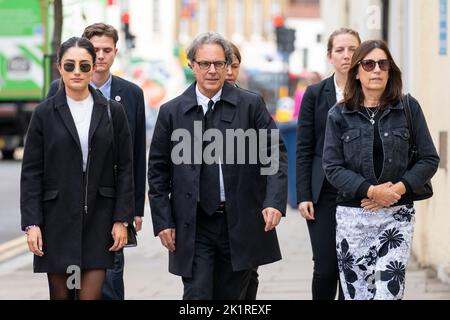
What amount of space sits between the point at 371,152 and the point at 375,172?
11 cm

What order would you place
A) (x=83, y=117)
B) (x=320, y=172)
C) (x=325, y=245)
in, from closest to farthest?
(x=83, y=117) → (x=325, y=245) → (x=320, y=172)

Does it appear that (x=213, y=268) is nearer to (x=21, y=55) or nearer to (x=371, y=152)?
(x=371, y=152)

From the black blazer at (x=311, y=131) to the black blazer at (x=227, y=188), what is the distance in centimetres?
80

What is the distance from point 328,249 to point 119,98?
5.41ft

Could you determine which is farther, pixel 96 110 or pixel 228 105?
pixel 228 105

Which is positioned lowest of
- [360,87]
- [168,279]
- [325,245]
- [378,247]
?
[168,279]

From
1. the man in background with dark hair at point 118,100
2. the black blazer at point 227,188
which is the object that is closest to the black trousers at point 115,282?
the man in background with dark hair at point 118,100

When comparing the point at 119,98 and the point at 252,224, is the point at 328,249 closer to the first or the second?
the point at 252,224

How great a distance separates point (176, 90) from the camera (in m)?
61.5

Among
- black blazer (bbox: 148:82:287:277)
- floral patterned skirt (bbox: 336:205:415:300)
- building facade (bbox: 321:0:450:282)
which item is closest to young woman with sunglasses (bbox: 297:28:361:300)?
black blazer (bbox: 148:82:287:277)

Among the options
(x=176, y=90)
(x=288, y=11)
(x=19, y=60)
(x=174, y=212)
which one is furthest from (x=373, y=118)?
(x=288, y=11)

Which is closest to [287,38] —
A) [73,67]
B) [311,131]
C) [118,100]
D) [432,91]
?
[432,91]

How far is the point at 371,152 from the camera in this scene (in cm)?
697

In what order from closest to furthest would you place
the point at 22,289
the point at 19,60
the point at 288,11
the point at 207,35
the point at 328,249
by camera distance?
the point at 207,35 → the point at 328,249 → the point at 22,289 → the point at 19,60 → the point at 288,11
